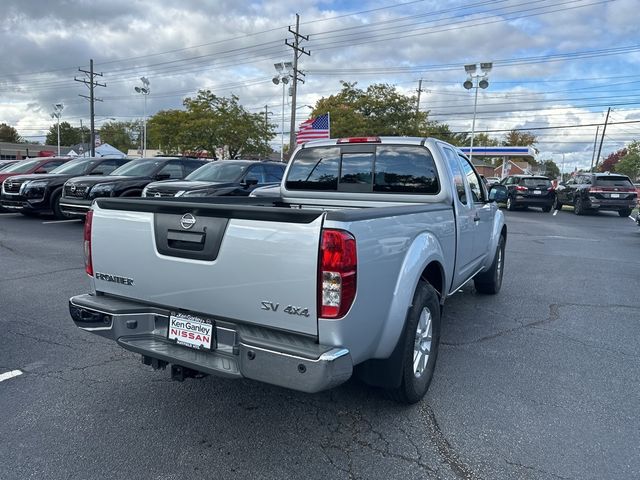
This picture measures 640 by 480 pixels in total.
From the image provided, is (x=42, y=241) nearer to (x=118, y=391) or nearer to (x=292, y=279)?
(x=118, y=391)

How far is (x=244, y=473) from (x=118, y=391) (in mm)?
1388

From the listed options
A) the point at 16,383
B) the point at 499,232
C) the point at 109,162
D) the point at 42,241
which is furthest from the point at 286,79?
the point at 16,383

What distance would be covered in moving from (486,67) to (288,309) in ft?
97.7

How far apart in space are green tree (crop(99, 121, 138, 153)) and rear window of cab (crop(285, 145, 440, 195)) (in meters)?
117

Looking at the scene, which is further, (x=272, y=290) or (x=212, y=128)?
(x=212, y=128)

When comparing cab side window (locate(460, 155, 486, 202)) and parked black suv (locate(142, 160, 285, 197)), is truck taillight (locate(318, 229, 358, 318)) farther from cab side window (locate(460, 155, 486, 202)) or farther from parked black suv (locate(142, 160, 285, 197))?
parked black suv (locate(142, 160, 285, 197))

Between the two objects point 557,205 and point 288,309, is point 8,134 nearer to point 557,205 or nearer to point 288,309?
point 557,205

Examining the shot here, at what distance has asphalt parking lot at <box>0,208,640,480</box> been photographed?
2.66 meters

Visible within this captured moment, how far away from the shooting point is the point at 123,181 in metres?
11.5

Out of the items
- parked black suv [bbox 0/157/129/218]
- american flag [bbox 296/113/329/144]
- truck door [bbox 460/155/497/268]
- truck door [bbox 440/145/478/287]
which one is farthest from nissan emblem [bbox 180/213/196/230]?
american flag [bbox 296/113/329/144]

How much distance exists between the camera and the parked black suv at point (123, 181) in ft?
36.0

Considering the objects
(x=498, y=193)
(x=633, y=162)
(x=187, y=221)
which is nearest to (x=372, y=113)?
(x=498, y=193)

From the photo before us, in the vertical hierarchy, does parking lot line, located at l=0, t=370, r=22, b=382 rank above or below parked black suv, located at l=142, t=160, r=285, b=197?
below

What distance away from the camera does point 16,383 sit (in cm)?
354
